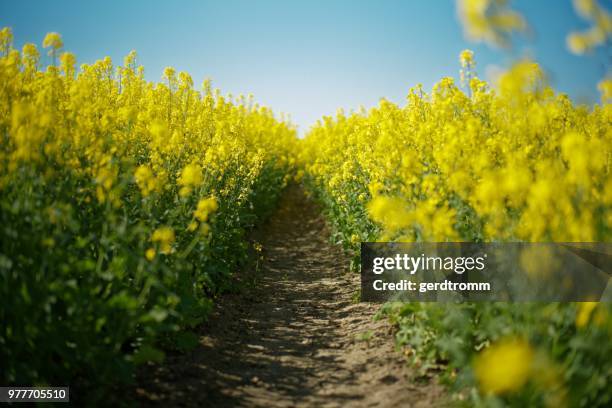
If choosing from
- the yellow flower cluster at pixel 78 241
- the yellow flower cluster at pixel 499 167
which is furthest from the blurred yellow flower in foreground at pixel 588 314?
the yellow flower cluster at pixel 78 241

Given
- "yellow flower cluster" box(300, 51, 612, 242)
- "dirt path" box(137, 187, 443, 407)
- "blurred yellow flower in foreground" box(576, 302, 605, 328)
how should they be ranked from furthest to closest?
"dirt path" box(137, 187, 443, 407), "yellow flower cluster" box(300, 51, 612, 242), "blurred yellow flower in foreground" box(576, 302, 605, 328)

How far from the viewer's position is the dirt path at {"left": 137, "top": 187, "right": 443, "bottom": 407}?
354 cm

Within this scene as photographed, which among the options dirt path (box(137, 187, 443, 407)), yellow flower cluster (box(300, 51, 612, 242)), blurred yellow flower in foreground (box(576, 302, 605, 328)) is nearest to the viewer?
blurred yellow flower in foreground (box(576, 302, 605, 328))

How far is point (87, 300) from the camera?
121 inches

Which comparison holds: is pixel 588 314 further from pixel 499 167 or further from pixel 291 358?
pixel 291 358

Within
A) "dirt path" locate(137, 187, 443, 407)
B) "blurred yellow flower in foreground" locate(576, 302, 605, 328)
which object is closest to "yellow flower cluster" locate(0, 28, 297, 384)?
"dirt path" locate(137, 187, 443, 407)

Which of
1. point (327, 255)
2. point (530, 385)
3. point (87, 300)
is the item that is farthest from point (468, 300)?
point (327, 255)

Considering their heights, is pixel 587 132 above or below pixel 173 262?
above

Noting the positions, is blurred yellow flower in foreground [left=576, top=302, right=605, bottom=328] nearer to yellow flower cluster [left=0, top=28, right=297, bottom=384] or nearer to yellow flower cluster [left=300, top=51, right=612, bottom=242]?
yellow flower cluster [left=300, top=51, right=612, bottom=242]

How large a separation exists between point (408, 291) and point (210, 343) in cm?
190

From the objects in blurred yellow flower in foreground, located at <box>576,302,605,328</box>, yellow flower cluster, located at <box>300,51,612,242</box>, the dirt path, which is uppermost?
yellow flower cluster, located at <box>300,51,612,242</box>

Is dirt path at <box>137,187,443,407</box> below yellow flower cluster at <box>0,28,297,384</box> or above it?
below

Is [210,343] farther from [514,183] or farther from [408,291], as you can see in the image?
[514,183]

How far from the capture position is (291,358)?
4391mm
